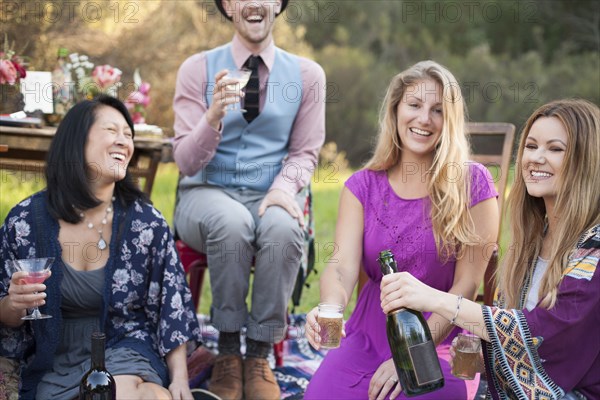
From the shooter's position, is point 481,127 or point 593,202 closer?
point 593,202

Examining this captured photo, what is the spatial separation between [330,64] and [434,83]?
35.2ft

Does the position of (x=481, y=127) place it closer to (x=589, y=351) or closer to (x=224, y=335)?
(x=224, y=335)

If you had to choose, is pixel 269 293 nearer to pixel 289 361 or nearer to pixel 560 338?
pixel 289 361

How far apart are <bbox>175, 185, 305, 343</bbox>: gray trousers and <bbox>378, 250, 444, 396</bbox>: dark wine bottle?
Answer: 106 cm

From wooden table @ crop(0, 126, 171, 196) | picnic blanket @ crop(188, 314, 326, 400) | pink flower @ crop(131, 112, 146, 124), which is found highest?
pink flower @ crop(131, 112, 146, 124)

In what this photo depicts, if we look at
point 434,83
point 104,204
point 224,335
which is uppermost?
point 434,83

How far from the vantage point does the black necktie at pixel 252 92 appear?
13.5 ft

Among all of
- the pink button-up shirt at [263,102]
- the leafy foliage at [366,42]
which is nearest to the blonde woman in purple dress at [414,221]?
the pink button-up shirt at [263,102]

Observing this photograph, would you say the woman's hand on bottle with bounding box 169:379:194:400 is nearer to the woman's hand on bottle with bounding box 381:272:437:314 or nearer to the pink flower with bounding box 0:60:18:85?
the woman's hand on bottle with bounding box 381:272:437:314

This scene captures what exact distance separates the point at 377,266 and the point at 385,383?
0.54m

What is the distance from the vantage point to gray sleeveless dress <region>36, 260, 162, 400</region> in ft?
9.81

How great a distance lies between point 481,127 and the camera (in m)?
4.47

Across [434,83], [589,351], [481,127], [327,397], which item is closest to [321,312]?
[327,397]

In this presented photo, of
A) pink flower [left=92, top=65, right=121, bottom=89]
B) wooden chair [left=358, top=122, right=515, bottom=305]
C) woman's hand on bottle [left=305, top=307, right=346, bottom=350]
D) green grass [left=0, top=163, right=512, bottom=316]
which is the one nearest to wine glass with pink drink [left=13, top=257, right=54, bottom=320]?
woman's hand on bottle [left=305, top=307, right=346, bottom=350]
